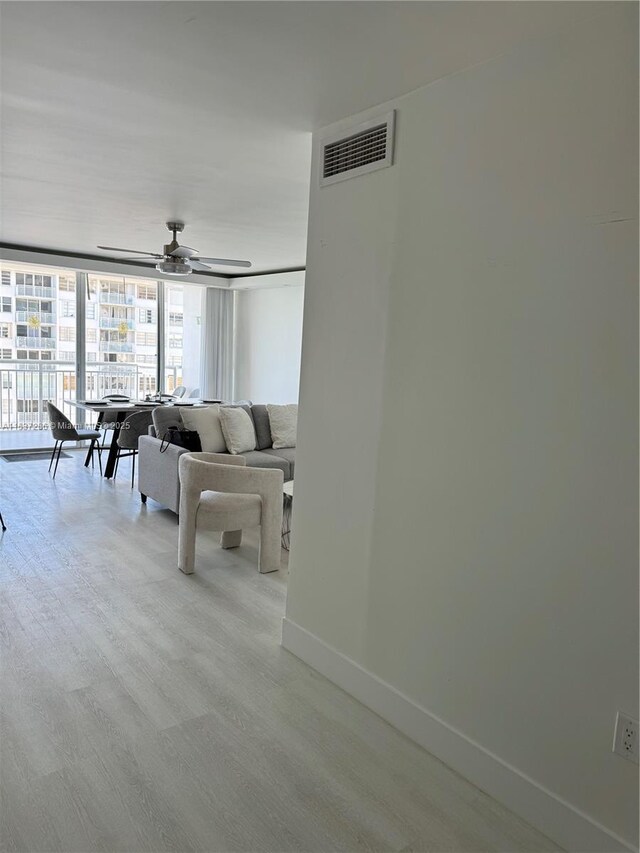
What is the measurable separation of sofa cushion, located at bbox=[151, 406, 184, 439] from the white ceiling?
1.78 metres

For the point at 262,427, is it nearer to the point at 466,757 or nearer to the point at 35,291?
the point at 466,757

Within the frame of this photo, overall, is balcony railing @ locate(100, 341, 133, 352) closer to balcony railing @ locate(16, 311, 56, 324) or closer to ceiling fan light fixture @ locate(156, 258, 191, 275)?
balcony railing @ locate(16, 311, 56, 324)

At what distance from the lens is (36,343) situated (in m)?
7.61

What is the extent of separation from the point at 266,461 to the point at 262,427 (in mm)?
625

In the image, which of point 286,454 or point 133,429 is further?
point 133,429

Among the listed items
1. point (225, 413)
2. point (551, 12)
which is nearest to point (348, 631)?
point (551, 12)

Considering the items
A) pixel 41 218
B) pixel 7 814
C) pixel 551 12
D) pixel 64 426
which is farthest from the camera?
Answer: pixel 64 426

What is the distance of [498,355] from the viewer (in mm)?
1951

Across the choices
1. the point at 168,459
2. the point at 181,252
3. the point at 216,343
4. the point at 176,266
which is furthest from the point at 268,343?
the point at 168,459

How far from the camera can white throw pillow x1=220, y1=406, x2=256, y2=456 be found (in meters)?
5.12

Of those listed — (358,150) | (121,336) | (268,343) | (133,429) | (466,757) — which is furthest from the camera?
(268,343)

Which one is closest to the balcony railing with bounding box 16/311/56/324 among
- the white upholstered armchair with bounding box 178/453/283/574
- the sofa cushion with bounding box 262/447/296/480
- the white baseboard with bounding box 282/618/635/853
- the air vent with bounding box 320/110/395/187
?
the sofa cushion with bounding box 262/447/296/480

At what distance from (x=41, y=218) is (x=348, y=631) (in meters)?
4.32

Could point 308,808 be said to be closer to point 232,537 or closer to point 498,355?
point 498,355
